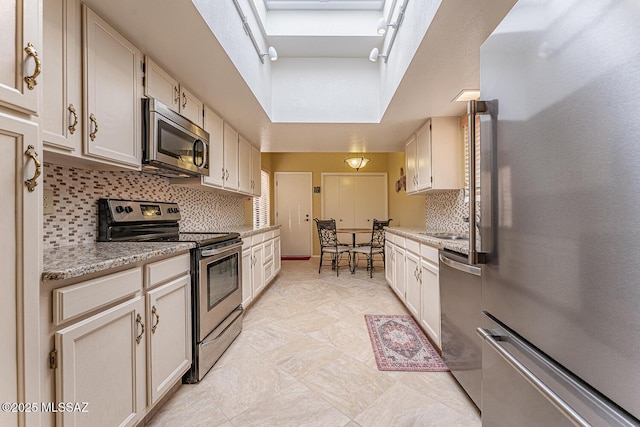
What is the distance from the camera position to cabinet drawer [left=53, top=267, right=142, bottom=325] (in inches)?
35.8

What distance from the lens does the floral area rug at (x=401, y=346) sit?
1.94 metres

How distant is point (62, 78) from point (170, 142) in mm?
655

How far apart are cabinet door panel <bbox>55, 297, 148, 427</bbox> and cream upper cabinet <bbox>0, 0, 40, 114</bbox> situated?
0.75m

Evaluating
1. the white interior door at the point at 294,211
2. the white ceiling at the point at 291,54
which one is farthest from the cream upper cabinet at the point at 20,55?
the white interior door at the point at 294,211

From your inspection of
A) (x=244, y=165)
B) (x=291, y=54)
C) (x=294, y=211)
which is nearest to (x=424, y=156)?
(x=291, y=54)

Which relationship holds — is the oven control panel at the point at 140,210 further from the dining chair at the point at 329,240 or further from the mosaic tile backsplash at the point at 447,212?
the dining chair at the point at 329,240

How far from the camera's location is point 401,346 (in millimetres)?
2213

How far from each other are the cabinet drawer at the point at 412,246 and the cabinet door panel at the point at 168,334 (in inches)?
74.2

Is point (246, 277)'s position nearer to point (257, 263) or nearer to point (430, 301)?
point (257, 263)

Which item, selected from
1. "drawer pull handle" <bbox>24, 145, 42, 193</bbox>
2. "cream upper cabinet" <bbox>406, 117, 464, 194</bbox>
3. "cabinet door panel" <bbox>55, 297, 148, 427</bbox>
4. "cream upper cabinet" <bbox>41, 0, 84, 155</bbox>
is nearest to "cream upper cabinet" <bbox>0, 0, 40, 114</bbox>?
"drawer pull handle" <bbox>24, 145, 42, 193</bbox>

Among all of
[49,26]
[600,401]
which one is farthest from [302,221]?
[600,401]

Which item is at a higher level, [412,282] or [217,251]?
[217,251]

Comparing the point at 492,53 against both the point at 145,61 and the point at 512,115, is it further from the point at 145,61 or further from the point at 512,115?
the point at 145,61

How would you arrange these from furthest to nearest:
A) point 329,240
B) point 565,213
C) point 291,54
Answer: point 329,240, point 291,54, point 565,213
